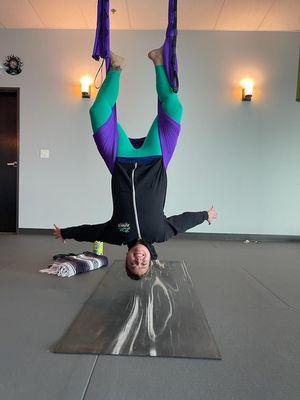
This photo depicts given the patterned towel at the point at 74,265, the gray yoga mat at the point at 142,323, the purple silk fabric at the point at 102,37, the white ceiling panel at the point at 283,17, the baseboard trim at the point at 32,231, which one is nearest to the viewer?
the gray yoga mat at the point at 142,323

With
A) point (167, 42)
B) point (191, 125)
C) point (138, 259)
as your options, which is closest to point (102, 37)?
point (167, 42)

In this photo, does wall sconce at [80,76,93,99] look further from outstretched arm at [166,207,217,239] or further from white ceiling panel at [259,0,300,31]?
outstretched arm at [166,207,217,239]

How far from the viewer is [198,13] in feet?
15.9

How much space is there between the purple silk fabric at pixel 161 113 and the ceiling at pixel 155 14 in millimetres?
2429

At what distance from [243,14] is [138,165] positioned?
368 cm

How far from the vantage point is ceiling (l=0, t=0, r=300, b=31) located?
15.2ft

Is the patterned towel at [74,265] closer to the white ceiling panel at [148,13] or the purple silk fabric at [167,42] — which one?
the purple silk fabric at [167,42]

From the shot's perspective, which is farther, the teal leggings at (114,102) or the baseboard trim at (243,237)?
the baseboard trim at (243,237)

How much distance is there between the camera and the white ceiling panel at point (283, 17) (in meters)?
4.57

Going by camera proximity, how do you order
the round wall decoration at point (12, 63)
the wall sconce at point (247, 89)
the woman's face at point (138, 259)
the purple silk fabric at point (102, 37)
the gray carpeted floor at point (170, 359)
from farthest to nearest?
1. the round wall decoration at point (12, 63)
2. the wall sconce at point (247, 89)
3. the purple silk fabric at point (102, 37)
4. the woman's face at point (138, 259)
5. the gray carpeted floor at point (170, 359)

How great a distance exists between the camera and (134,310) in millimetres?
2250

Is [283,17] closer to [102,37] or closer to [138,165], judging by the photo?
[102,37]

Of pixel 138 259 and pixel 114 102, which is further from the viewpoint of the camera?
pixel 114 102

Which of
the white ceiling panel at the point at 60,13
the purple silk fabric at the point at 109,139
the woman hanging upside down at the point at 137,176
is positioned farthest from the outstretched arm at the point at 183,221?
the white ceiling panel at the point at 60,13
